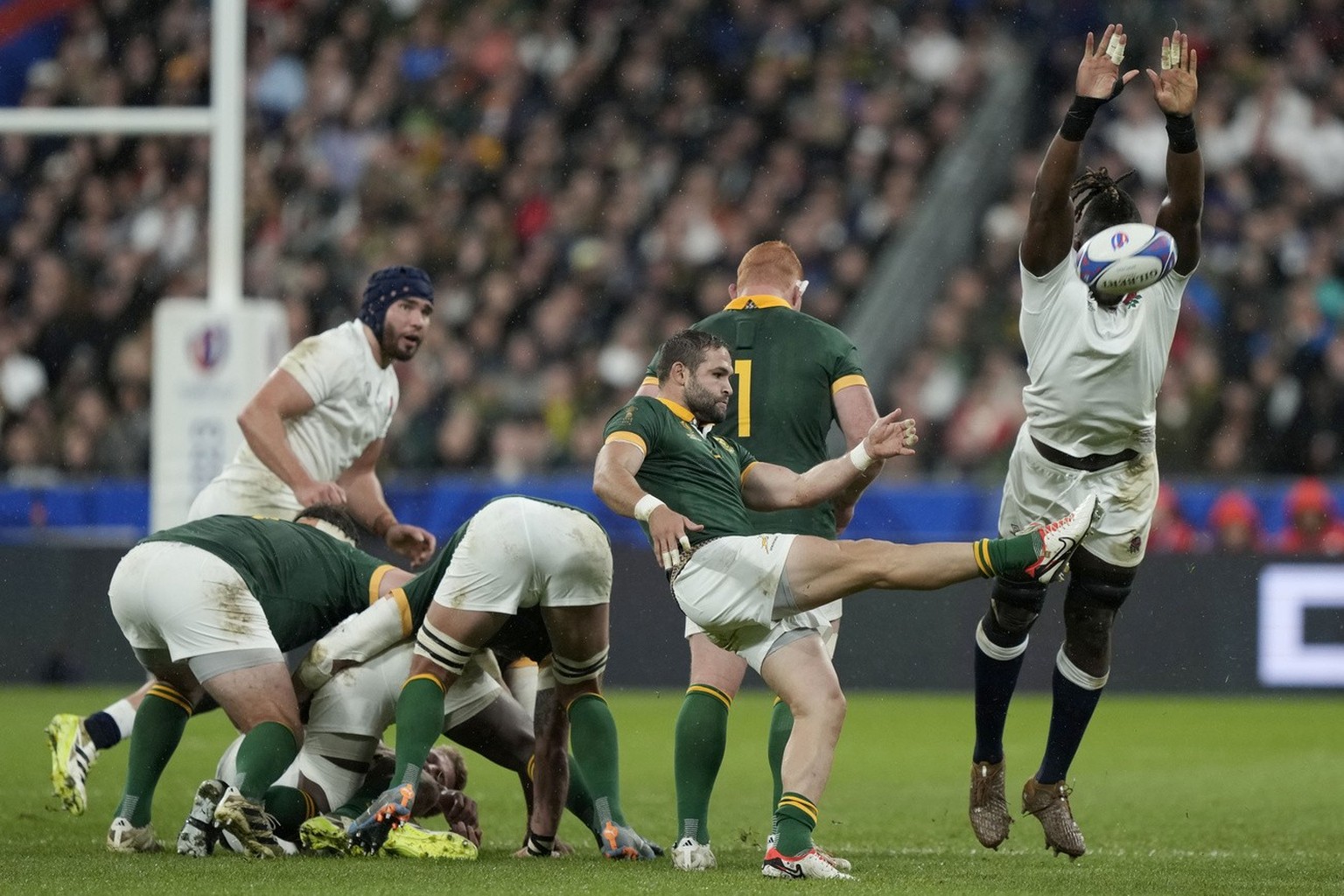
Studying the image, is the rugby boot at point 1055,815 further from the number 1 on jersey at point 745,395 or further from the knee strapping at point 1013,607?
the number 1 on jersey at point 745,395

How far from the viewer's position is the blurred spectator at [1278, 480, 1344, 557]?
44.0ft

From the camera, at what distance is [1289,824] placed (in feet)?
25.2

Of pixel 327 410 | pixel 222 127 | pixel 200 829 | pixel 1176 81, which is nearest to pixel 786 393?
pixel 1176 81

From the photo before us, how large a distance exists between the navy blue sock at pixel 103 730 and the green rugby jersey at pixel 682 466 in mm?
2646

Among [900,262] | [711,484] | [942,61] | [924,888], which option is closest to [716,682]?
[711,484]

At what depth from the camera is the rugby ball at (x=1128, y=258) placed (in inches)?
240

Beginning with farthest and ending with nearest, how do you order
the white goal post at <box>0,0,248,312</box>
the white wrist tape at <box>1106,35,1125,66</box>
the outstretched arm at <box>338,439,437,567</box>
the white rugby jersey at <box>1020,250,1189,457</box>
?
the white goal post at <box>0,0,248,312</box> < the outstretched arm at <box>338,439,437,567</box> < the white rugby jersey at <box>1020,250,1189,457</box> < the white wrist tape at <box>1106,35,1125,66</box>

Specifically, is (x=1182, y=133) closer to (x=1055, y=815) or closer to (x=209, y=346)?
(x=1055, y=815)

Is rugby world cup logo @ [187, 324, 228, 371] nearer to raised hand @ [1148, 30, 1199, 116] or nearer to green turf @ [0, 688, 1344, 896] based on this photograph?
green turf @ [0, 688, 1344, 896]

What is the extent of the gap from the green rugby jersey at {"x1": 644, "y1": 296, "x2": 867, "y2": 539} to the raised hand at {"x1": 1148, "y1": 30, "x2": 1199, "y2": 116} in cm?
141

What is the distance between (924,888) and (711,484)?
1474 millimetres

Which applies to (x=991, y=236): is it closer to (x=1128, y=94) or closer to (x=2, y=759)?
(x=1128, y=94)

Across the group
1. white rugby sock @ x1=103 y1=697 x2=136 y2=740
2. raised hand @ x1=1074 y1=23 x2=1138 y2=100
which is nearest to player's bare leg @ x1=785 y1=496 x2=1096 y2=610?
raised hand @ x1=1074 y1=23 x2=1138 y2=100

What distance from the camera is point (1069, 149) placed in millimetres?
6117
